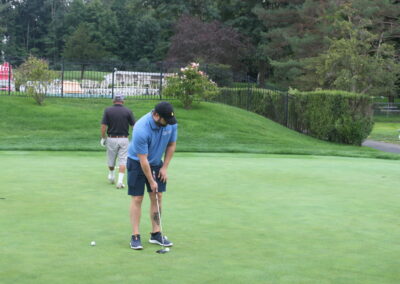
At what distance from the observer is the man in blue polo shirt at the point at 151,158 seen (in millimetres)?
7852

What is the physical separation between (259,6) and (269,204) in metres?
64.0

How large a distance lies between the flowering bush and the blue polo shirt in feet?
70.1

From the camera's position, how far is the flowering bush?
29.7 meters

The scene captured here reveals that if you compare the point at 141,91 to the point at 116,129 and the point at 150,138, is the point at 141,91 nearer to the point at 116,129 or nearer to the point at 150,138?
the point at 116,129

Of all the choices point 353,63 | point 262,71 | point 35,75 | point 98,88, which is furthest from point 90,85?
point 262,71

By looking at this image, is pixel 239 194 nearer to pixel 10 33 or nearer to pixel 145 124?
pixel 145 124

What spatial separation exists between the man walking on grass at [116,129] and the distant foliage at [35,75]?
1642cm

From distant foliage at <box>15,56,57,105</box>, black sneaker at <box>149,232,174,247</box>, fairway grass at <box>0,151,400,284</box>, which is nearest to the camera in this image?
fairway grass at <box>0,151,400,284</box>

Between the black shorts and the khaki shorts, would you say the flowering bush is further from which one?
the black shorts

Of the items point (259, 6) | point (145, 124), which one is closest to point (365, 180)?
point (145, 124)

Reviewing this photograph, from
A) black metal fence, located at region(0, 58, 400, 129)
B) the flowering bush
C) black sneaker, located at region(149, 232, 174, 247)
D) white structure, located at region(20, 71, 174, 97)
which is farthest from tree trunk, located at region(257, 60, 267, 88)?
black sneaker, located at region(149, 232, 174, 247)

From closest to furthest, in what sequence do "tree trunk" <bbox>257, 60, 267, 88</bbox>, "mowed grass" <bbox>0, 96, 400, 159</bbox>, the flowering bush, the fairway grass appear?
the fairway grass
"mowed grass" <bbox>0, 96, 400, 159</bbox>
the flowering bush
"tree trunk" <bbox>257, 60, 267, 88</bbox>

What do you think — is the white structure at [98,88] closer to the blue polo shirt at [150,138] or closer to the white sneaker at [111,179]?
the white sneaker at [111,179]

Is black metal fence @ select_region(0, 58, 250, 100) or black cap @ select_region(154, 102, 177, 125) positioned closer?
black cap @ select_region(154, 102, 177, 125)
